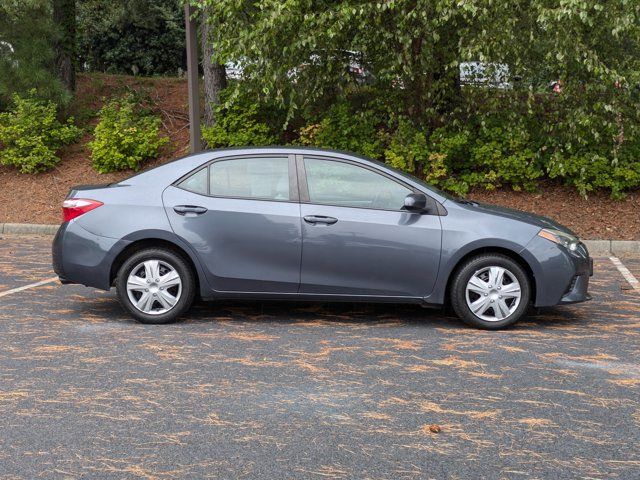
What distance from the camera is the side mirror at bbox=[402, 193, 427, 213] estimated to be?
8.00 metres

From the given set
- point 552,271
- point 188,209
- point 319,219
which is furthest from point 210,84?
point 552,271

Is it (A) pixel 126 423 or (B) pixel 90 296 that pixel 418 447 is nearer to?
(A) pixel 126 423

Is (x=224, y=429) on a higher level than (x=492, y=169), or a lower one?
lower

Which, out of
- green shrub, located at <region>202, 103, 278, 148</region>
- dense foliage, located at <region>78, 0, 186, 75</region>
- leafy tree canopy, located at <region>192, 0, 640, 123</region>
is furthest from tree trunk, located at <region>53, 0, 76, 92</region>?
dense foliage, located at <region>78, 0, 186, 75</region>

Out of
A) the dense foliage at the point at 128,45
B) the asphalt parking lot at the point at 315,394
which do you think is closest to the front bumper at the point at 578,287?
the asphalt parking lot at the point at 315,394

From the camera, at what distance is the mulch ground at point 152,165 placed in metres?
15.0

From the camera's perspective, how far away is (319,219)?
805cm

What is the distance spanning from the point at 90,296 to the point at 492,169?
8.40 m

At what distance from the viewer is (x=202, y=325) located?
8211mm

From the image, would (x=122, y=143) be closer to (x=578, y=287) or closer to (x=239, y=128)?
(x=239, y=128)

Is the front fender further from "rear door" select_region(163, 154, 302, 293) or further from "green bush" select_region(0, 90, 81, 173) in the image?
"green bush" select_region(0, 90, 81, 173)

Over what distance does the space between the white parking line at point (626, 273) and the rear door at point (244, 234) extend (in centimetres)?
439

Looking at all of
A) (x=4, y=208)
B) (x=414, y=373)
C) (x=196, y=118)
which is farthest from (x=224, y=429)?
(x=4, y=208)

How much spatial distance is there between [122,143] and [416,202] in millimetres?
10576
